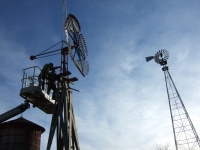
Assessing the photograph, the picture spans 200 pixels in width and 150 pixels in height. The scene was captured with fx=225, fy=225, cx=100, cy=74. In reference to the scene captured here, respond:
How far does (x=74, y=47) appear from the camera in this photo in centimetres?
1527

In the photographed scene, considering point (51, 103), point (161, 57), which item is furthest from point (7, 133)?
point (161, 57)

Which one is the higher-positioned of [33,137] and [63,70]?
[63,70]

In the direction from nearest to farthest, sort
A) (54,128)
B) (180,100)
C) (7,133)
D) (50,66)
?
1. (54,128)
2. (50,66)
3. (7,133)
4. (180,100)

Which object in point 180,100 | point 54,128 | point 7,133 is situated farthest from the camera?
point 180,100

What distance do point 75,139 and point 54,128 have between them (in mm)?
1376

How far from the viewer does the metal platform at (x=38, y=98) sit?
1267 centimetres

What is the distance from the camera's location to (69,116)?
13.0m

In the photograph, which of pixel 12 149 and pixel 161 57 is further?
pixel 161 57

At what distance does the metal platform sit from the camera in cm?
1267

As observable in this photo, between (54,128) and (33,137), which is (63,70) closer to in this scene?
(54,128)

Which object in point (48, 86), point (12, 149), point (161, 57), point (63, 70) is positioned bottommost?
point (12, 149)

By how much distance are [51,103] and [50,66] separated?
228cm

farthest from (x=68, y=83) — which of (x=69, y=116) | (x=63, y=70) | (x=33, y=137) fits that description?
(x=33, y=137)

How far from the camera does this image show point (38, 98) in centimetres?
1336
